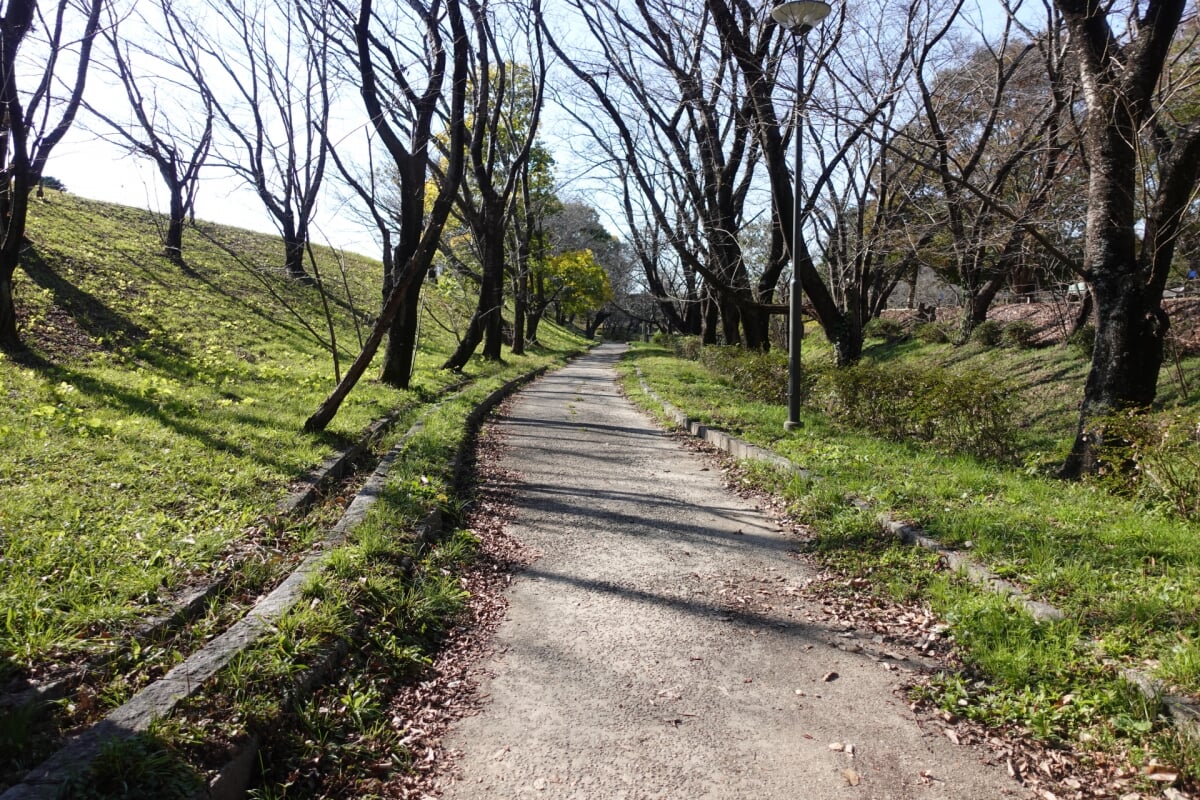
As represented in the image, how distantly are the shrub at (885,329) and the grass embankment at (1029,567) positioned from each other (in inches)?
764

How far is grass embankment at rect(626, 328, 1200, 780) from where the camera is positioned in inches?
111

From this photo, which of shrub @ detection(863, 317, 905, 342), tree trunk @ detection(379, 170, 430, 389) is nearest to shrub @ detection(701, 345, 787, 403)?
tree trunk @ detection(379, 170, 430, 389)

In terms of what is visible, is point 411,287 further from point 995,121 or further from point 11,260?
point 995,121

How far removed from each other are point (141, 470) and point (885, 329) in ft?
84.9

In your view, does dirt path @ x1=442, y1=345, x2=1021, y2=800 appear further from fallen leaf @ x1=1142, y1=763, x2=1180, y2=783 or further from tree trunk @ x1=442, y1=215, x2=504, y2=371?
tree trunk @ x1=442, y1=215, x2=504, y2=371

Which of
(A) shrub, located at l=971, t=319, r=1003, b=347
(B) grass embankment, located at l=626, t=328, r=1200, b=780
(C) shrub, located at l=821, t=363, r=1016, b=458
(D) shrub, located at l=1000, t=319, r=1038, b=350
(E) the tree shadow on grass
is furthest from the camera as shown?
(A) shrub, located at l=971, t=319, r=1003, b=347

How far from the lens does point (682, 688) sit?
313cm

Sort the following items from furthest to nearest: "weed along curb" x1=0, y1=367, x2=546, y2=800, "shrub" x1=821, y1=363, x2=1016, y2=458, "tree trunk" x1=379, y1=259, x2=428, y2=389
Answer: "tree trunk" x1=379, y1=259, x2=428, y2=389, "shrub" x1=821, y1=363, x2=1016, y2=458, "weed along curb" x1=0, y1=367, x2=546, y2=800

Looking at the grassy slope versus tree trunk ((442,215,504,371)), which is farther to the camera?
tree trunk ((442,215,504,371))

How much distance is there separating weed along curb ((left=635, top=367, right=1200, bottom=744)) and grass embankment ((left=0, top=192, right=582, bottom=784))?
10.3 ft

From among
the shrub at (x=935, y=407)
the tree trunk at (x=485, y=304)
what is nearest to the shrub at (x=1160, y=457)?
the shrub at (x=935, y=407)

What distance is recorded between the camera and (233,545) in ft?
14.1

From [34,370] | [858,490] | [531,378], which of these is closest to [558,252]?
[531,378]

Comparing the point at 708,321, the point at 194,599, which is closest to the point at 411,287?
the point at 194,599
